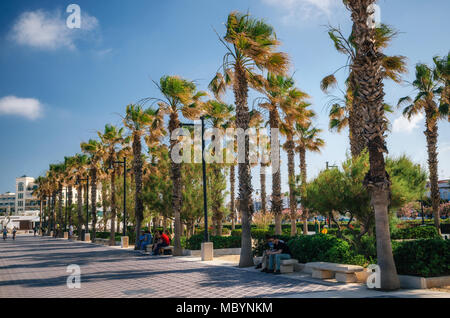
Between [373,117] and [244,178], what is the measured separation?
657 cm

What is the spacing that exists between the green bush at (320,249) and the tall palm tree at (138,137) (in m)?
14.7

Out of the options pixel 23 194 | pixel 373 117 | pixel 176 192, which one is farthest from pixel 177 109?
pixel 23 194

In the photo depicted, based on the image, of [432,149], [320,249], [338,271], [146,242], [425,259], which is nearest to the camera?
[425,259]

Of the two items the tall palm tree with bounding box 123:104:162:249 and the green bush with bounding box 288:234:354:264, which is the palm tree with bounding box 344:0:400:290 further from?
the tall palm tree with bounding box 123:104:162:249

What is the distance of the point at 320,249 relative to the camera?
12906 millimetres

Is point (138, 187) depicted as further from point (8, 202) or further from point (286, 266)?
point (8, 202)

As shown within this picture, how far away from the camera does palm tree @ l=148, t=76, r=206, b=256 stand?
21547mm

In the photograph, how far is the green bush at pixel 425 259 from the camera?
9586 mm

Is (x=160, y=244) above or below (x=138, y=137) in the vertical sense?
below

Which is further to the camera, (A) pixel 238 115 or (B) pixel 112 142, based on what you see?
(B) pixel 112 142

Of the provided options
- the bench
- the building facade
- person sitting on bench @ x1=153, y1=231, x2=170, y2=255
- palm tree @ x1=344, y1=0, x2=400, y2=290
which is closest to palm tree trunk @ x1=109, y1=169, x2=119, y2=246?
person sitting on bench @ x1=153, y1=231, x2=170, y2=255

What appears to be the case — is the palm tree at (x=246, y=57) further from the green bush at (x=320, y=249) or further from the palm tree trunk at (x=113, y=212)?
the palm tree trunk at (x=113, y=212)
